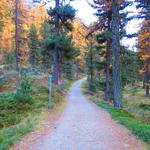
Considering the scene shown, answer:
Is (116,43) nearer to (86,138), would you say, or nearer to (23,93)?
(23,93)

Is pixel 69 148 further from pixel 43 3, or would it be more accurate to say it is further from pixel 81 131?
pixel 43 3

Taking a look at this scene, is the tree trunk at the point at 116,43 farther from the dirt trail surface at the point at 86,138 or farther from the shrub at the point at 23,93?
the dirt trail surface at the point at 86,138

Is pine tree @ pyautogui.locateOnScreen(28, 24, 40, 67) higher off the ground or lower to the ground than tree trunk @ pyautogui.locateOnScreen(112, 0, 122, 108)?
higher

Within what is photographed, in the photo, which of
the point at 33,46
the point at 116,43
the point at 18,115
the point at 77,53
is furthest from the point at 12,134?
the point at 33,46

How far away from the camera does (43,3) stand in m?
30.7

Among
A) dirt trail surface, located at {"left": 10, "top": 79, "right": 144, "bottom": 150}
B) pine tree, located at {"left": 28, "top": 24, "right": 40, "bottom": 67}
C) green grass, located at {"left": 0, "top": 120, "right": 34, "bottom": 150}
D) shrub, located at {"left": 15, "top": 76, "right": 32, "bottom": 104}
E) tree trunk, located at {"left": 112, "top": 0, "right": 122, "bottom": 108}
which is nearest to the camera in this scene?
dirt trail surface, located at {"left": 10, "top": 79, "right": 144, "bottom": 150}

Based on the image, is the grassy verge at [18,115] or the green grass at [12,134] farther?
the grassy verge at [18,115]

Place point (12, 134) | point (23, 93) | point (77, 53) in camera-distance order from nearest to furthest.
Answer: point (12, 134) → point (23, 93) → point (77, 53)

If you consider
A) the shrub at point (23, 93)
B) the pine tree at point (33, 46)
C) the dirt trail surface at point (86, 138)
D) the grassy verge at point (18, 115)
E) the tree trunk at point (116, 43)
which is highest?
the pine tree at point (33, 46)

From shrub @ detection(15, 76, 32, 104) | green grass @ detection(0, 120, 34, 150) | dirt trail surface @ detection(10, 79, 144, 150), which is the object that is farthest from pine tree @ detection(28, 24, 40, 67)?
green grass @ detection(0, 120, 34, 150)

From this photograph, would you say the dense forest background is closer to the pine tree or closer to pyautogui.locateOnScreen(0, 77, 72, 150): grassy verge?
pyautogui.locateOnScreen(0, 77, 72, 150): grassy verge

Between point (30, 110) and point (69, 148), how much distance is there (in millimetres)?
8040

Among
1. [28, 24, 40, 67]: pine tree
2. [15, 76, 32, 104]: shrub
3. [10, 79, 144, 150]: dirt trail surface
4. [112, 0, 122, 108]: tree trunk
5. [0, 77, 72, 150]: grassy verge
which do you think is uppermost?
[28, 24, 40, 67]: pine tree

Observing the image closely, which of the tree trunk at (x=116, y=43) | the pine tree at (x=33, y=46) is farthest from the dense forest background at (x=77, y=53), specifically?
the pine tree at (x=33, y=46)
